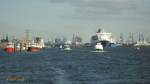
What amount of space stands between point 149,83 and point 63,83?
11.0 metres

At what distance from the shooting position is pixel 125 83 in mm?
62750

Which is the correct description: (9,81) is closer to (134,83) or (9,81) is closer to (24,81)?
(24,81)

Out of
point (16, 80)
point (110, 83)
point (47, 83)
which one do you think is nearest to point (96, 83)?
point (110, 83)

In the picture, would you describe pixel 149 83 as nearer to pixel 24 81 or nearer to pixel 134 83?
pixel 134 83

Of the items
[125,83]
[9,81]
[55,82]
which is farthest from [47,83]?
[125,83]

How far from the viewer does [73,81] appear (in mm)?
65688

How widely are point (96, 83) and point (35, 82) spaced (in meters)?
7.95

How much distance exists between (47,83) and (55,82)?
1.81 meters

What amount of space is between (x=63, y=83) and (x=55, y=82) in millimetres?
1468

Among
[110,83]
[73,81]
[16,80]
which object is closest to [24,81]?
[16,80]

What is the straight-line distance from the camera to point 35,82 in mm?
63469

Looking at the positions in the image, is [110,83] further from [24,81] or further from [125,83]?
[24,81]

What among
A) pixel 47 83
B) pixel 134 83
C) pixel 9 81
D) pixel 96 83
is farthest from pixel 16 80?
pixel 134 83

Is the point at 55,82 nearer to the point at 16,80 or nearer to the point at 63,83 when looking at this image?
the point at 63,83
